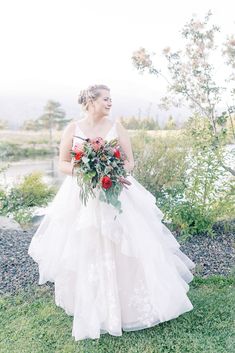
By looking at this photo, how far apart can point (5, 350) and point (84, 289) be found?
2.39ft

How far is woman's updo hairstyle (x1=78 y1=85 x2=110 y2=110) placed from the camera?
311 centimetres

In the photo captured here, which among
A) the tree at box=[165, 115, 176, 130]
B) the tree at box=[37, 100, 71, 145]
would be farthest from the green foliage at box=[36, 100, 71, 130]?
the tree at box=[165, 115, 176, 130]

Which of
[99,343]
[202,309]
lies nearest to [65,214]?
[99,343]

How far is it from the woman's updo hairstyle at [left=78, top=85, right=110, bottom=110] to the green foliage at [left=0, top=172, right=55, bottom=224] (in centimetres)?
348

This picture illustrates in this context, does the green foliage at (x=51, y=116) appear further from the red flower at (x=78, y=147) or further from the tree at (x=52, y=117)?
the red flower at (x=78, y=147)

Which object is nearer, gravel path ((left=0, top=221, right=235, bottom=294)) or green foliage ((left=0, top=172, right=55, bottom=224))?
gravel path ((left=0, top=221, right=235, bottom=294))

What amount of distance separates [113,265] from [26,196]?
15.6ft

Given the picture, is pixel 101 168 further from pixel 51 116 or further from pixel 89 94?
pixel 51 116

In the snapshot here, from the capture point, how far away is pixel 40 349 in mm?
2973

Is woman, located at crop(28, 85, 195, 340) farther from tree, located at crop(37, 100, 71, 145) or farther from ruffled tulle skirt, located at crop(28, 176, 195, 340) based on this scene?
tree, located at crop(37, 100, 71, 145)

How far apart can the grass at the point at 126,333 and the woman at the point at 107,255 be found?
0.12m

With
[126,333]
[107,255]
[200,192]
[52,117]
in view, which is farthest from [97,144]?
[52,117]

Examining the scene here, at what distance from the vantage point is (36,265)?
4.38 metres

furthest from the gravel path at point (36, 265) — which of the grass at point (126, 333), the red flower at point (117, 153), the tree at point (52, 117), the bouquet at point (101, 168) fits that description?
the tree at point (52, 117)
